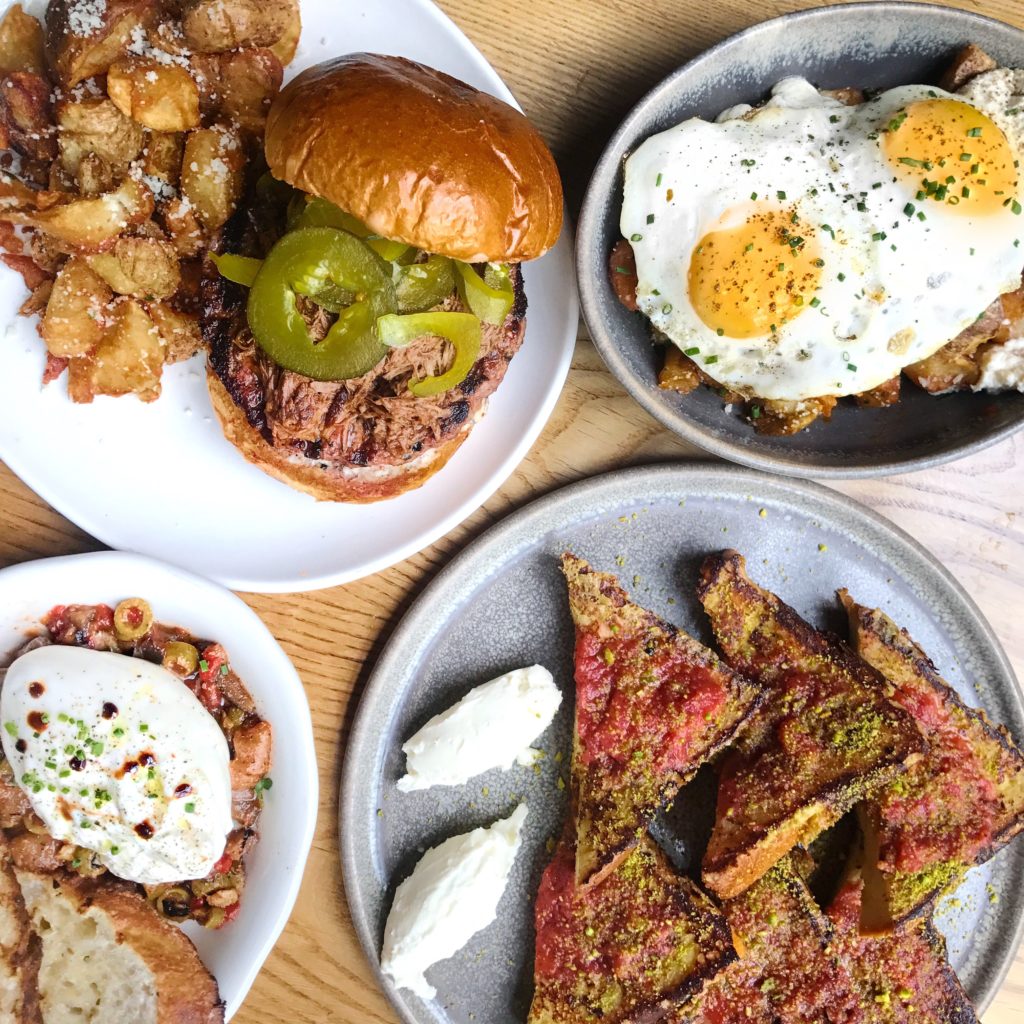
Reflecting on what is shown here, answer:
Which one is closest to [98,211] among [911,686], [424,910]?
[424,910]

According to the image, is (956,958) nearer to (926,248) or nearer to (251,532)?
(926,248)

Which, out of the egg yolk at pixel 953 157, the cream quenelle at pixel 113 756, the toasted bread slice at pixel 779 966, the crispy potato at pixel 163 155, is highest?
the egg yolk at pixel 953 157

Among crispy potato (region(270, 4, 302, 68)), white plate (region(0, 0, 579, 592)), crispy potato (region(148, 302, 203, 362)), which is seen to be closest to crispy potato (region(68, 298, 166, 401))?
crispy potato (region(148, 302, 203, 362))

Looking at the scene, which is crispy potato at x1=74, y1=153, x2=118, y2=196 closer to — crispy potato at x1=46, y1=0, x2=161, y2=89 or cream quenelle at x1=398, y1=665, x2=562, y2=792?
crispy potato at x1=46, y1=0, x2=161, y2=89

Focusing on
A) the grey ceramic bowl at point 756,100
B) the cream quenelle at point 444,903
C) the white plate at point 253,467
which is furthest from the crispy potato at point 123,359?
the cream quenelle at point 444,903

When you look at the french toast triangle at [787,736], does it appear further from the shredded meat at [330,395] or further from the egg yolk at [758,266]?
the shredded meat at [330,395]
